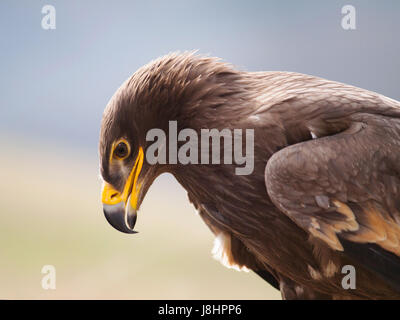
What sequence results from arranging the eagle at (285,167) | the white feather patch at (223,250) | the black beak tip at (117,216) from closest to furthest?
the eagle at (285,167)
the black beak tip at (117,216)
the white feather patch at (223,250)

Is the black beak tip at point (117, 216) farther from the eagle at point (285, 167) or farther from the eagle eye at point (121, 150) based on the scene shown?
the eagle eye at point (121, 150)

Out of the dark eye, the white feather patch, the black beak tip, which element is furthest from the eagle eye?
the white feather patch

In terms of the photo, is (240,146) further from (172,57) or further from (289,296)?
(289,296)

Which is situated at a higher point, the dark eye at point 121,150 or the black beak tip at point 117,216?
the dark eye at point 121,150

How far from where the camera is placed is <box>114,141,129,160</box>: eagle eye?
1840 mm

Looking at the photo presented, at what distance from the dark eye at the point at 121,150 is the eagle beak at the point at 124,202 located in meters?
0.05

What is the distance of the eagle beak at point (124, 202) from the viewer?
1836 millimetres

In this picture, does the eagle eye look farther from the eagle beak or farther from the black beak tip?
the black beak tip

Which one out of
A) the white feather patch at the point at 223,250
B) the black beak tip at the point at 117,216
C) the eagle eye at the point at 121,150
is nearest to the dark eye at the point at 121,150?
the eagle eye at the point at 121,150

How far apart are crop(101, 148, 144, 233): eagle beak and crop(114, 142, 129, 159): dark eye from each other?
2.0 inches
